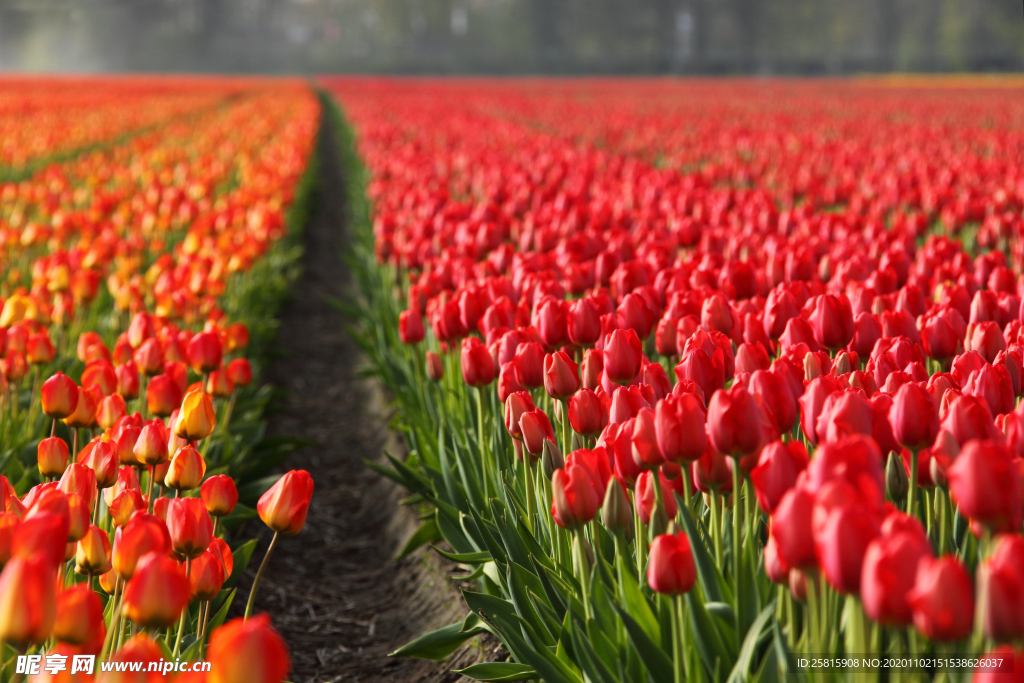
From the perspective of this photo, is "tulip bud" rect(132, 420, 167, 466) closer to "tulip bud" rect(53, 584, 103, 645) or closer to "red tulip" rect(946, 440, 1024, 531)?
"tulip bud" rect(53, 584, 103, 645)

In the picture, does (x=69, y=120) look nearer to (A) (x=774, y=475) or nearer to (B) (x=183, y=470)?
(B) (x=183, y=470)

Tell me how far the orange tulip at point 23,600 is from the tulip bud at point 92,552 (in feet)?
1.49

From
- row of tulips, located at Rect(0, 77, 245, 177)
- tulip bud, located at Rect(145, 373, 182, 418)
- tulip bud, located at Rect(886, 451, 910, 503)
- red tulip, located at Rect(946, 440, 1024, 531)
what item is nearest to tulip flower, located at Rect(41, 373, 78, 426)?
tulip bud, located at Rect(145, 373, 182, 418)

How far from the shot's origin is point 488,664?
Result: 2025 millimetres

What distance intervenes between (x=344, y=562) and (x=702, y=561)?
2265mm

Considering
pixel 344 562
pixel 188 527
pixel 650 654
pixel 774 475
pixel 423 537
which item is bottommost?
pixel 344 562

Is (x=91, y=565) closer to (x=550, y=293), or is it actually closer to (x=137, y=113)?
(x=550, y=293)

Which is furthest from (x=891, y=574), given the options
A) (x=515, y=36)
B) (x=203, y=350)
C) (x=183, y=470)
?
(x=515, y=36)

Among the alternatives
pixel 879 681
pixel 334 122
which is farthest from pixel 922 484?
pixel 334 122

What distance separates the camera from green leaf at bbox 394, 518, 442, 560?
121 inches

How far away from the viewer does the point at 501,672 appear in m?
2.04

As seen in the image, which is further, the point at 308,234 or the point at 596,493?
the point at 308,234

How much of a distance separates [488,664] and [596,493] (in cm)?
58

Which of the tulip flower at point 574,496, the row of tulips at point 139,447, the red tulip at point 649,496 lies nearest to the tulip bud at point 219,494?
the row of tulips at point 139,447
